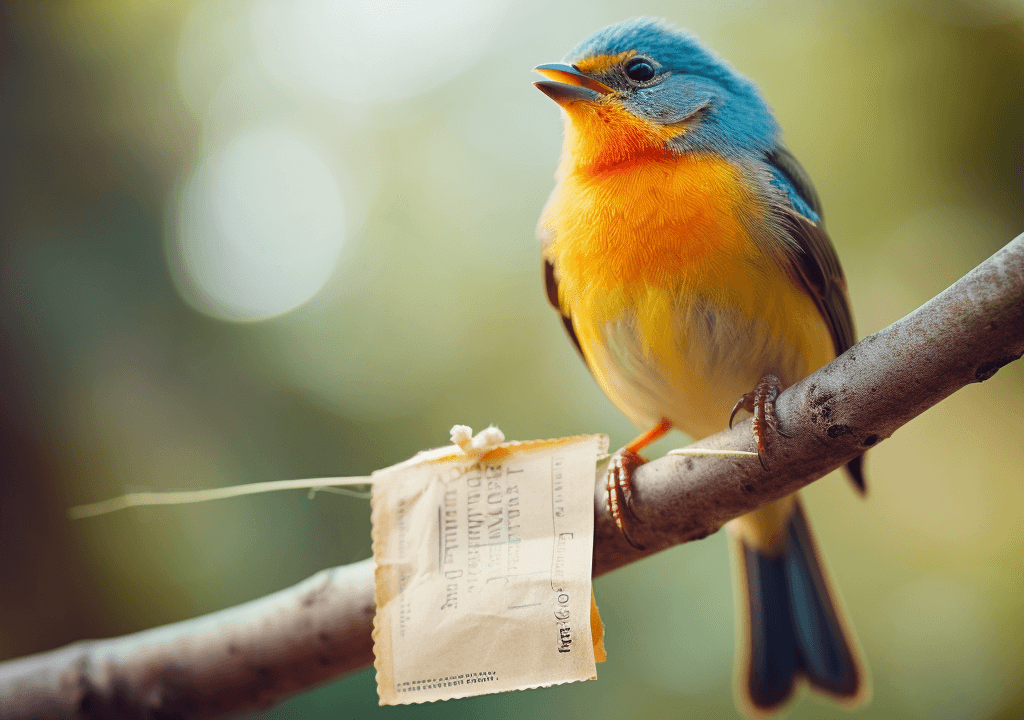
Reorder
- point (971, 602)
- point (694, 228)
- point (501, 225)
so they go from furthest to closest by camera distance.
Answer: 1. point (501, 225)
2. point (971, 602)
3. point (694, 228)

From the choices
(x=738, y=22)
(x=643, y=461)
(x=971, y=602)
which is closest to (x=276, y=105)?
(x=738, y=22)

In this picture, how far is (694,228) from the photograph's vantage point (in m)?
0.65

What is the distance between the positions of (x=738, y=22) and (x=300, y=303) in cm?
92

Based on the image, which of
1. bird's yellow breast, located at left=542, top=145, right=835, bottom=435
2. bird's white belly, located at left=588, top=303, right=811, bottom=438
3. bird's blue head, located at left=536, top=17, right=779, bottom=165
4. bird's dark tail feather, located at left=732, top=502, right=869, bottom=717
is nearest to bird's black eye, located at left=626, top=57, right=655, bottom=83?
bird's blue head, located at left=536, top=17, right=779, bottom=165

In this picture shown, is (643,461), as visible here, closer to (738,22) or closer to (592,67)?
(592,67)

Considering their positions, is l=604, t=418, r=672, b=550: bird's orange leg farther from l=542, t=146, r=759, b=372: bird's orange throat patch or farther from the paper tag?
l=542, t=146, r=759, b=372: bird's orange throat patch

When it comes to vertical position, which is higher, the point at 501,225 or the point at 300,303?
the point at 501,225

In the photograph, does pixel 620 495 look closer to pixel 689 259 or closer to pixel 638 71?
pixel 689 259

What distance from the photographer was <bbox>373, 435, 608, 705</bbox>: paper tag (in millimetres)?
521

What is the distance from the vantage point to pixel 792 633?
89 centimetres

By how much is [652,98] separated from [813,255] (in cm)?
25

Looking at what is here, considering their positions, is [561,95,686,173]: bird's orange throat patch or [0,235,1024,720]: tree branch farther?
[561,95,686,173]: bird's orange throat patch

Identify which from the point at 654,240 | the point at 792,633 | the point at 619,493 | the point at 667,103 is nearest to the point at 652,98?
the point at 667,103

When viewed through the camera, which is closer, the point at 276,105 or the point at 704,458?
the point at 704,458
